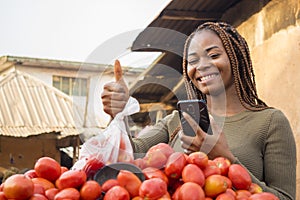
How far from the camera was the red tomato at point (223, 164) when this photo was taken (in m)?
1.72

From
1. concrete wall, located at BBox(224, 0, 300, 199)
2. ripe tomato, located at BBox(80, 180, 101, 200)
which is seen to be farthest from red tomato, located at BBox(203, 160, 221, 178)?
concrete wall, located at BBox(224, 0, 300, 199)

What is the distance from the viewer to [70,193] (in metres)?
1.57

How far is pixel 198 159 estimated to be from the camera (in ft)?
5.51

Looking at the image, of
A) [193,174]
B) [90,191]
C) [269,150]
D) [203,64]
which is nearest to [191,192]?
[193,174]

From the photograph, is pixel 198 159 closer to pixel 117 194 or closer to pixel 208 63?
pixel 117 194

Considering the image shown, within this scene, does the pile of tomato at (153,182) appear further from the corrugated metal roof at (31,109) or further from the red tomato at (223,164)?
the corrugated metal roof at (31,109)

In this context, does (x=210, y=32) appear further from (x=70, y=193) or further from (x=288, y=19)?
(x=288, y=19)

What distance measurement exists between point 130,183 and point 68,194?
7.3 inches

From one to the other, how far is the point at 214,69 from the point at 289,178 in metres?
0.51

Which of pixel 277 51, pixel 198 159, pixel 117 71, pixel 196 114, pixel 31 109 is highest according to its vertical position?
pixel 277 51

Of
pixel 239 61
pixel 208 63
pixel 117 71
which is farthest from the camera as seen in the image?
pixel 239 61

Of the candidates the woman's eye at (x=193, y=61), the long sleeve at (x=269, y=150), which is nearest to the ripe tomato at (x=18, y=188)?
the long sleeve at (x=269, y=150)

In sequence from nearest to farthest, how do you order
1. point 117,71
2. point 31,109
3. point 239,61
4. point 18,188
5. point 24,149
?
1. point 18,188
2. point 117,71
3. point 239,61
4. point 24,149
5. point 31,109

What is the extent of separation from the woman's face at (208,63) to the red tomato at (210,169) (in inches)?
21.7
